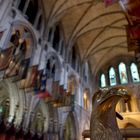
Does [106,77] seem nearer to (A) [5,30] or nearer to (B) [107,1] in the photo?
(B) [107,1]

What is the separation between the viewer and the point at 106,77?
72.1 ft

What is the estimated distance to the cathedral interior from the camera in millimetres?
9674

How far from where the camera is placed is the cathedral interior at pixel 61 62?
967 centimetres

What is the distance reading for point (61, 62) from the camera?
51.3 ft

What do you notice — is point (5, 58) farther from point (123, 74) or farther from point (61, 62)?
point (123, 74)

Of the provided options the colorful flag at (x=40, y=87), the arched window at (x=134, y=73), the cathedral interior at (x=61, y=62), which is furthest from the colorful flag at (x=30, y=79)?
the arched window at (x=134, y=73)

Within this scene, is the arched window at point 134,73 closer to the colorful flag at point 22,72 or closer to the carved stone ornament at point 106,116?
the colorful flag at point 22,72

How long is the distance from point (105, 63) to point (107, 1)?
1275 centimetres

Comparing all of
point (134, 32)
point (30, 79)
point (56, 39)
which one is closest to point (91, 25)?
point (56, 39)

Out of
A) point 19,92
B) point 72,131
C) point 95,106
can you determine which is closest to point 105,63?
point 72,131

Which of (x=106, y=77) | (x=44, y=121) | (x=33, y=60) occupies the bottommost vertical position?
(x=44, y=121)

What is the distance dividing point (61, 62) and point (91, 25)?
5363mm

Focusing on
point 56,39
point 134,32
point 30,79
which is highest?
point 56,39

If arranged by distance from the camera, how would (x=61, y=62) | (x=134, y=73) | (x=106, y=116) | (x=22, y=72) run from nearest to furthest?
(x=106, y=116) → (x=22, y=72) → (x=61, y=62) → (x=134, y=73)
